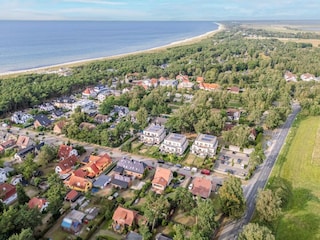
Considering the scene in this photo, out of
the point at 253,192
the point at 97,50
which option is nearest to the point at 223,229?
the point at 253,192

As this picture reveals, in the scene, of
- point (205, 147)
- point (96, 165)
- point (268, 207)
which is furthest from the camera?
point (205, 147)

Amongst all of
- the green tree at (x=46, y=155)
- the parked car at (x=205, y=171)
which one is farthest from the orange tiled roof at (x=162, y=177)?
the green tree at (x=46, y=155)

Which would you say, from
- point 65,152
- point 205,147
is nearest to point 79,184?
point 65,152

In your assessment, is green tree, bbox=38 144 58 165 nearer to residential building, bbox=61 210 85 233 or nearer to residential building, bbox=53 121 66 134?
residential building, bbox=53 121 66 134

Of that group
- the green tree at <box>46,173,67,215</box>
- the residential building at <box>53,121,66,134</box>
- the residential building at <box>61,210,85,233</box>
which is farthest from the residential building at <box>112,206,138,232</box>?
the residential building at <box>53,121,66,134</box>

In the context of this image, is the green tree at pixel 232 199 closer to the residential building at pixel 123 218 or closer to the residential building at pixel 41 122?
the residential building at pixel 123 218

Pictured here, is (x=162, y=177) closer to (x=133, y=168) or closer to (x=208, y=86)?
(x=133, y=168)
